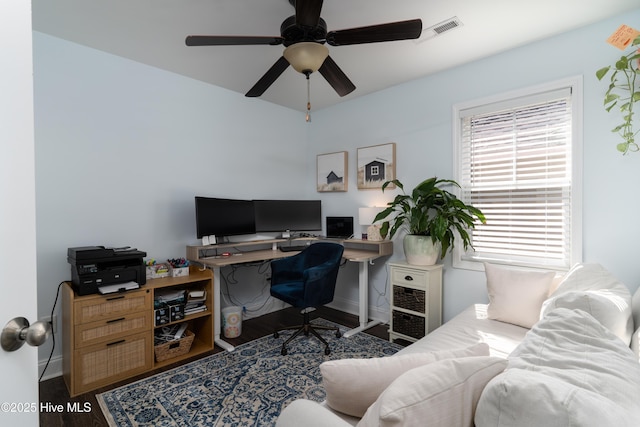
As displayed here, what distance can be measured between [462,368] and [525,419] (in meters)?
0.23

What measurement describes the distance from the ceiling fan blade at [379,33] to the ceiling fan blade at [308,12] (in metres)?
0.13

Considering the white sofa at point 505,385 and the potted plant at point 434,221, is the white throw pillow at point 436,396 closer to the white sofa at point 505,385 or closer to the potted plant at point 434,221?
the white sofa at point 505,385

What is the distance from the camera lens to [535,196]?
257cm

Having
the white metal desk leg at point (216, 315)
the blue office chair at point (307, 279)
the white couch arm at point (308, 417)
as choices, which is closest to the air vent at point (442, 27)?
the blue office chair at point (307, 279)

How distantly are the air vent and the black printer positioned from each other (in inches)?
114

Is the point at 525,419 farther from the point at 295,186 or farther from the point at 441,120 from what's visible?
the point at 295,186

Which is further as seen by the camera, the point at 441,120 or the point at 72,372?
the point at 441,120

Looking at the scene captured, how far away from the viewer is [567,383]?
27.3 inches

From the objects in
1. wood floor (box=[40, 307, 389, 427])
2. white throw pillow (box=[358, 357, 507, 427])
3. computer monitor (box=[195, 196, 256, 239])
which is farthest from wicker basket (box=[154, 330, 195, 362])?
white throw pillow (box=[358, 357, 507, 427])

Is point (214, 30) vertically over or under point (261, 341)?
over

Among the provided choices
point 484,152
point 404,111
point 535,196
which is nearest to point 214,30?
point 404,111

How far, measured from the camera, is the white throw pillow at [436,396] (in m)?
0.76

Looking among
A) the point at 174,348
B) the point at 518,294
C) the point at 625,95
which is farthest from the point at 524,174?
the point at 174,348

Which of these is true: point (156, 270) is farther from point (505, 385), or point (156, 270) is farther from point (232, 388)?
point (505, 385)
